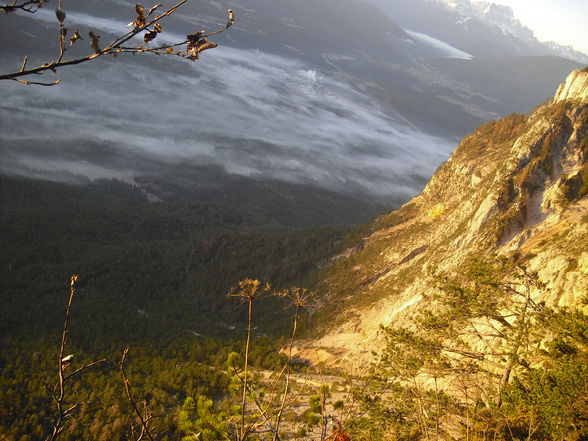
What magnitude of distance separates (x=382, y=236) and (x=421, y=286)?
25.9 m

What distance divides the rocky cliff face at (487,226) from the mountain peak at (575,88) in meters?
0.13

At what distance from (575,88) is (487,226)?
2027 cm

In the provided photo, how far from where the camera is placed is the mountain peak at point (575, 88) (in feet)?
167

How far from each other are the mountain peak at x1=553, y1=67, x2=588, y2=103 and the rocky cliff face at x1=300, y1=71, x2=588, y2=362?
0.44ft

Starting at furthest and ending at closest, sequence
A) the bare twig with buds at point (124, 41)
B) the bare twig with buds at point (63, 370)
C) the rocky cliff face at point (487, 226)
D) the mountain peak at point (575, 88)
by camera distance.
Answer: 1. the mountain peak at point (575, 88)
2. the rocky cliff face at point (487, 226)
3. the bare twig with buds at point (63, 370)
4. the bare twig with buds at point (124, 41)

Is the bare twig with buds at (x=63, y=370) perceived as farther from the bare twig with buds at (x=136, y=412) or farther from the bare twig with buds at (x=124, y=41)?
the bare twig with buds at (x=124, y=41)

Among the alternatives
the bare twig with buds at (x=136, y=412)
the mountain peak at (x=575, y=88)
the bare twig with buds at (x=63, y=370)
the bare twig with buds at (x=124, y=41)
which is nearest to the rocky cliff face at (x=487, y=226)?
the mountain peak at (x=575, y=88)

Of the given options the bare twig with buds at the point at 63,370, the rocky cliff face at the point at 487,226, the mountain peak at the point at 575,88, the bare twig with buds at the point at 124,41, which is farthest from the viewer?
the mountain peak at the point at 575,88

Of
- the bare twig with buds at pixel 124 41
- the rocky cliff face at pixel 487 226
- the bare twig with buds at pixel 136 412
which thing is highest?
the bare twig with buds at pixel 124 41

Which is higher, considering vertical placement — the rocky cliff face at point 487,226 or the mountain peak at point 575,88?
the mountain peak at point 575,88

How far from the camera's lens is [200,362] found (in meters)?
57.7

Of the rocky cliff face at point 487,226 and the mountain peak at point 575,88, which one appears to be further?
the mountain peak at point 575,88

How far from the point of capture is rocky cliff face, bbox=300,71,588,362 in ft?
108

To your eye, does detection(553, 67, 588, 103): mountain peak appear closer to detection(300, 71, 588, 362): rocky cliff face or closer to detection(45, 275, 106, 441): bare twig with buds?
detection(300, 71, 588, 362): rocky cliff face
